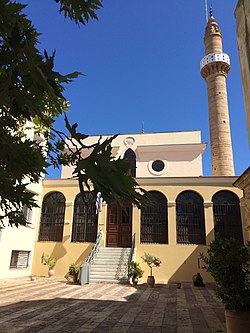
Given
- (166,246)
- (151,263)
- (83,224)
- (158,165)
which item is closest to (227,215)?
(166,246)

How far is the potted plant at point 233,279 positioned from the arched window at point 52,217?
1287cm

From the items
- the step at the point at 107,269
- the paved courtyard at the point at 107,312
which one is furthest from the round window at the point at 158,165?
the paved courtyard at the point at 107,312

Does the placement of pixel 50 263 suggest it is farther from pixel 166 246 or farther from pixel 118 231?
pixel 166 246

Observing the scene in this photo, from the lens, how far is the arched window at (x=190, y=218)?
15797 millimetres

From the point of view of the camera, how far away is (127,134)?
2405 cm

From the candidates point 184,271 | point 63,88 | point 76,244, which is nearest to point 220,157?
point 184,271

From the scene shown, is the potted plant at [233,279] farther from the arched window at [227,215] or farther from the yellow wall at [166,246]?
the arched window at [227,215]

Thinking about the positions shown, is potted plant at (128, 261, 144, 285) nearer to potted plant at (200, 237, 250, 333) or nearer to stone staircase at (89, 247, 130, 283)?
stone staircase at (89, 247, 130, 283)

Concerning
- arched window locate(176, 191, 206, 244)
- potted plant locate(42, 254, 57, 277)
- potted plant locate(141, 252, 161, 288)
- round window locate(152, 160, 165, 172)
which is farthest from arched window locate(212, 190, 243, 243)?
potted plant locate(42, 254, 57, 277)

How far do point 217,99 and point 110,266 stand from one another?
19.1m

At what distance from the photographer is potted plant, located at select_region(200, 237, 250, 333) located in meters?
5.15

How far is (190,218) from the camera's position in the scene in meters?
16.2

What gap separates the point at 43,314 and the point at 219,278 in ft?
15.2

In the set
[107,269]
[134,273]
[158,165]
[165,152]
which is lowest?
[134,273]
